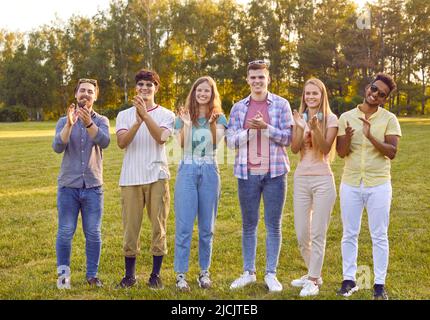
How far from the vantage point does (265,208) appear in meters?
4.58

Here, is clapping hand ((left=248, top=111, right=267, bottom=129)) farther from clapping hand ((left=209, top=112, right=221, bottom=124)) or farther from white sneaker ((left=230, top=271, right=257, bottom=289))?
white sneaker ((left=230, top=271, right=257, bottom=289))

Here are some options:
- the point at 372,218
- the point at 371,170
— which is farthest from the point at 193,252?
the point at 371,170

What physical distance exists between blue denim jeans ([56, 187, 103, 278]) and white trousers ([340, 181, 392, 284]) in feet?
7.49

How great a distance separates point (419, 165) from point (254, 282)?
10280 mm

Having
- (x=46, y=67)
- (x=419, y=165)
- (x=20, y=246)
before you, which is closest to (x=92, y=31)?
(x=46, y=67)

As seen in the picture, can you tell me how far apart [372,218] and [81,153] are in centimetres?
270

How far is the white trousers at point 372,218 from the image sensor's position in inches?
165

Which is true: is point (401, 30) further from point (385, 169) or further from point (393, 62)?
point (385, 169)

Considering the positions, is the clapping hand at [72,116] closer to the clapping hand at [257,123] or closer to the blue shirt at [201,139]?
the blue shirt at [201,139]

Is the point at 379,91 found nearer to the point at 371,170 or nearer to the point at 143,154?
the point at 371,170

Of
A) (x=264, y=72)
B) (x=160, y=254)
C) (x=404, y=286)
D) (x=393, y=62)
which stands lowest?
(x=404, y=286)

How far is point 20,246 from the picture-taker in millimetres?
6301

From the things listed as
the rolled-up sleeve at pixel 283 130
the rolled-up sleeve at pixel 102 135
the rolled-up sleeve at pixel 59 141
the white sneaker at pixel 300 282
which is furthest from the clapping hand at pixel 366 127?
the rolled-up sleeve at pixel 59 141
